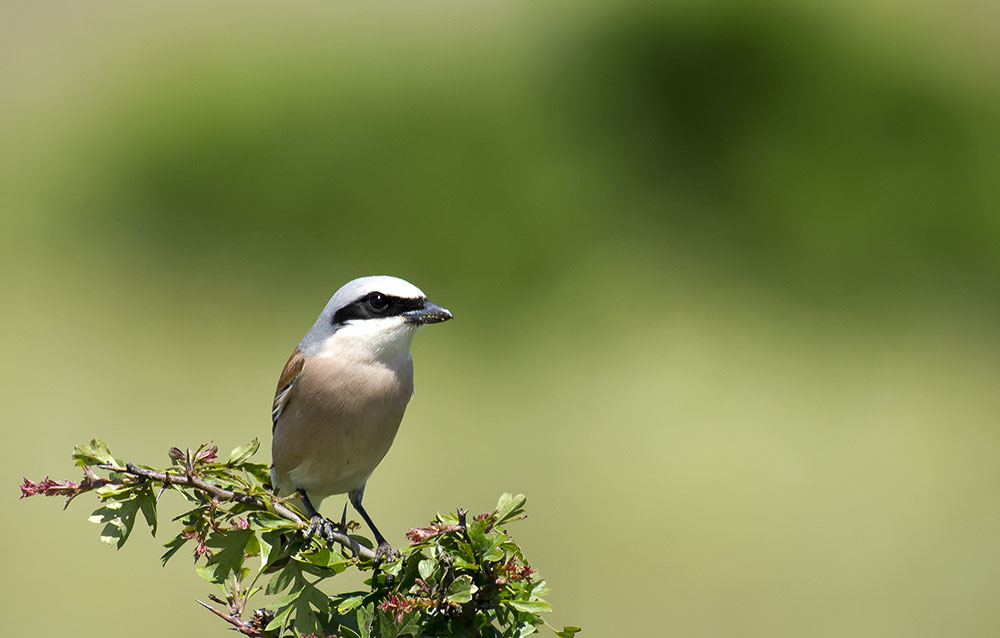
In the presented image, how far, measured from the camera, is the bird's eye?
8.15 ft

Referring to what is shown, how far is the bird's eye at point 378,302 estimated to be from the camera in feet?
A: 8.15

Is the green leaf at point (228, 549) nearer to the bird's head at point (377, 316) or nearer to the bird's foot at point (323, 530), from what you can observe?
the bird's foot at point (323, 530)

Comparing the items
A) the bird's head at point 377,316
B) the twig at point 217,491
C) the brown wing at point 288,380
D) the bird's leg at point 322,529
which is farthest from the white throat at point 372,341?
the twig at point 217,491

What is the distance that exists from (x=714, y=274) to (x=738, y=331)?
60 centimetres

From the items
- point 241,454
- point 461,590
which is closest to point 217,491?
point 241,454

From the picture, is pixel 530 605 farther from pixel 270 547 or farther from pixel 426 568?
pixel 270 547

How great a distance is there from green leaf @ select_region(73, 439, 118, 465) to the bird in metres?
0.98

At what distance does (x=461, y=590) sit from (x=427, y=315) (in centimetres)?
98

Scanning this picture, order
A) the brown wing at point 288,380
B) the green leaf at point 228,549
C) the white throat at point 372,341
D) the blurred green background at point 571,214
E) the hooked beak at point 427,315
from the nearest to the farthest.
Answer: the green leaf at point 228,549
the hooked beak at point 427,315
the white throat at point 372,341
the brown wing at point 288,380
the blurred green background at point 571,214

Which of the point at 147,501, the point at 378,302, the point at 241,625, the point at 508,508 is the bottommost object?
the point at 241,625

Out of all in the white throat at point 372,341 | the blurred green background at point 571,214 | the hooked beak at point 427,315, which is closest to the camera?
the hooked beak at point 427,315

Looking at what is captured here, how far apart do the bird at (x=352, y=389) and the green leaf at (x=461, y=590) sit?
955 mm

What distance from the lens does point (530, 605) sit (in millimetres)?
1558

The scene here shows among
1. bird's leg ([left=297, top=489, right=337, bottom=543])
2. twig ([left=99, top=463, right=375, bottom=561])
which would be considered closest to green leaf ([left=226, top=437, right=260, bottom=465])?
twig ([left=99, top=463, right=375, bottom=561])
